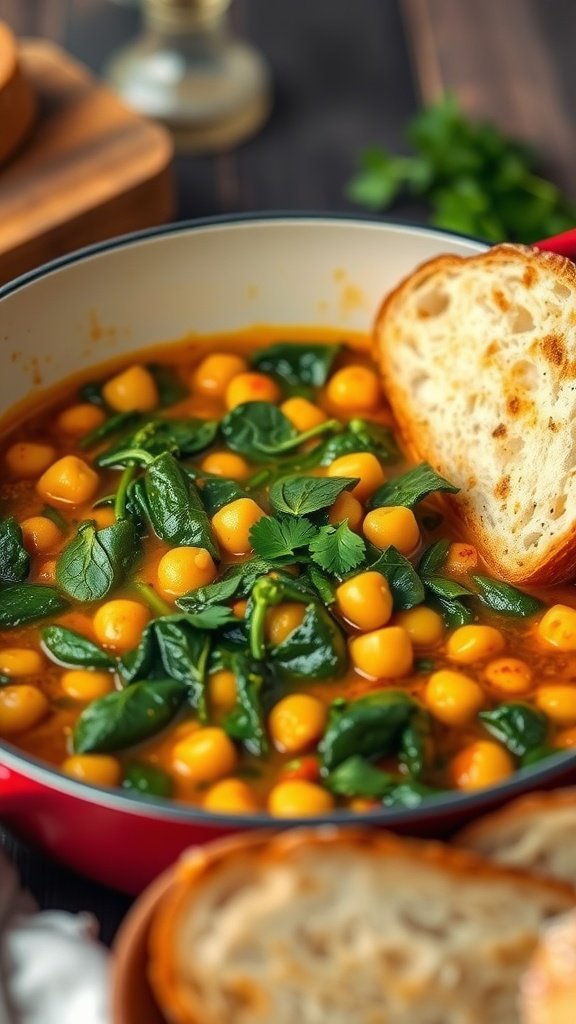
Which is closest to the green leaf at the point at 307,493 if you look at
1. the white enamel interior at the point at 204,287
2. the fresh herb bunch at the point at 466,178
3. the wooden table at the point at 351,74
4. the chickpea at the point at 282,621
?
the chickpea at the point at 282,621

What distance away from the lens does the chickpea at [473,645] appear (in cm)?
371

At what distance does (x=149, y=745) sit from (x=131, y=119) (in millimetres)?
2898

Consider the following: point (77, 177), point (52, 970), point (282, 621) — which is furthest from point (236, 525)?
point (77, 177)

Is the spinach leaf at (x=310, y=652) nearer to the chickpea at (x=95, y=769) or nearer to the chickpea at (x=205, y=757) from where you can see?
A: the chickpea at (x=205, y=757)

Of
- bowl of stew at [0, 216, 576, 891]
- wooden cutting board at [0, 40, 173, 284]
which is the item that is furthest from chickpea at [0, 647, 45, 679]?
wooden cutting board at [0, 40, 173, 284]

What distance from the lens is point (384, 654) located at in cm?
360

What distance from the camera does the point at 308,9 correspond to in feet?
23.7

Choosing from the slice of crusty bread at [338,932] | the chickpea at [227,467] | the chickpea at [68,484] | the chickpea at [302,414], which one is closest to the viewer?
the slice of crusty bread at [338,932]

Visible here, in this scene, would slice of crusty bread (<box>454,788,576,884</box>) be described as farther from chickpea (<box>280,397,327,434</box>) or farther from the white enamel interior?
the white enamel interior

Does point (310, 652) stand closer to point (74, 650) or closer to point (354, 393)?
point (74, 650)

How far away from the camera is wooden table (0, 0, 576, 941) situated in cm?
620

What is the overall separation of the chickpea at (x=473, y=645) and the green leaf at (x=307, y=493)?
0.55 m

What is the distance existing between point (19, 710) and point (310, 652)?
0.77 metres

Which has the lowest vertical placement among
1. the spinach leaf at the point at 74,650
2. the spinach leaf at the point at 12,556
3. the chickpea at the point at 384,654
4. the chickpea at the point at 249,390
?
the chickpea at the point at 384,654
